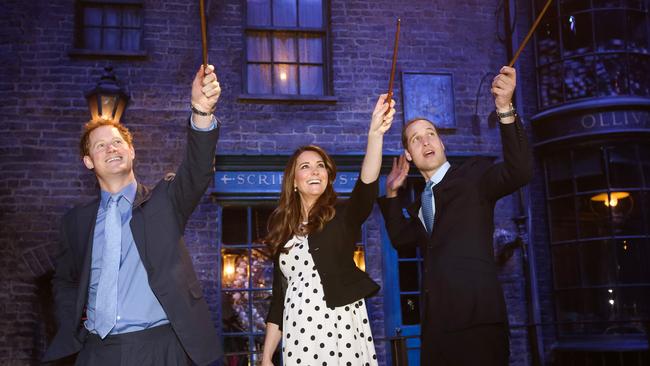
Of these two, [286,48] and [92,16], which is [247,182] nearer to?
[286,48]

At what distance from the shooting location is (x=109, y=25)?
7516 mm

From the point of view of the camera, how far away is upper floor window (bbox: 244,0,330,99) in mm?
7781

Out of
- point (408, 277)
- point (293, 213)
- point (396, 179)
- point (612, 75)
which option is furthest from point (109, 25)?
point (612, 75)

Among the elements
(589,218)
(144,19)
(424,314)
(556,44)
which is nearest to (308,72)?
(144,19)

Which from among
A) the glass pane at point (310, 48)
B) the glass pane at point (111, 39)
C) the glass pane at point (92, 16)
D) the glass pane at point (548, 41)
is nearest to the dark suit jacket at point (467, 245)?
the glass pane at point (310, 48)

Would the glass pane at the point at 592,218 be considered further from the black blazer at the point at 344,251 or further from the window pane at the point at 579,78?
the black blazer at the point at 344,251

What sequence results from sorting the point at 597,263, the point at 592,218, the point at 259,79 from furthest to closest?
1. the point at 592,218
2. the point at 597,263
3. the point at 259,79

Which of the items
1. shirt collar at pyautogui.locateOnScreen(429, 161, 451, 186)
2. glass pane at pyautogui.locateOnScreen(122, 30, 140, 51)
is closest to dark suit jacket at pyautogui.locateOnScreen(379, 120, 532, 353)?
shirt collar at pyautogui.locateOnScreen(429, 161, 451, 186)

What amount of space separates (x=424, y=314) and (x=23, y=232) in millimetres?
5357

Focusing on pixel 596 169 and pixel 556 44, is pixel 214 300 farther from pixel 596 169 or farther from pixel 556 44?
pixel 556 44

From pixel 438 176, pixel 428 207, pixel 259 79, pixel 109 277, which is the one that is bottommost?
pixel 109 277

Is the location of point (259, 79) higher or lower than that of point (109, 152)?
higher

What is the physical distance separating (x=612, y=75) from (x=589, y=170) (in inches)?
51.3

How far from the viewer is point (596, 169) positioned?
26.7 feet
